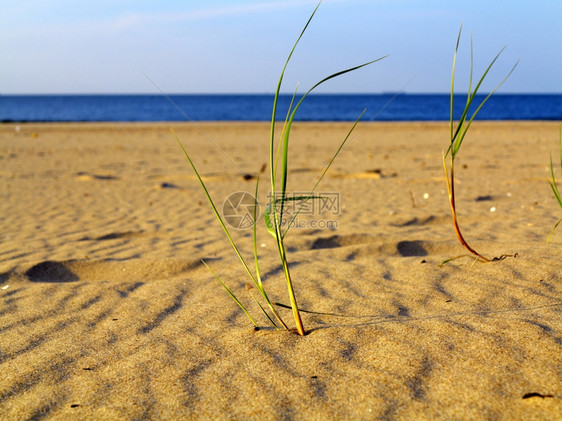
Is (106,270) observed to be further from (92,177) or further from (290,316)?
(92,177)

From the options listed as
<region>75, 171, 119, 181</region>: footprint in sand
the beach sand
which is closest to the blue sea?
the beach sand

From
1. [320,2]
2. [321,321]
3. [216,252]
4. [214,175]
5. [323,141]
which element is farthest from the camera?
[323,141]

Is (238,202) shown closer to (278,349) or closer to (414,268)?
(414,268)

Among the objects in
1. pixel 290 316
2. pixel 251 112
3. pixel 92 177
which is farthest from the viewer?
pixel 251 112

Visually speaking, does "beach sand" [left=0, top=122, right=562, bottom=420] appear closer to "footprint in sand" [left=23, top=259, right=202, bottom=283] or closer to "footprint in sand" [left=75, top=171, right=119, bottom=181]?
"footprint in sand" [left=23, top=259, right=202, bottom=283]

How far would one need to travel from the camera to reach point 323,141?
40.1 feet

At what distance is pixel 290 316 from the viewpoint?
2062 mm

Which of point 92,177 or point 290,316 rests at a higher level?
point 290,316

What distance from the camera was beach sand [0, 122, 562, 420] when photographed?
57.2 inches

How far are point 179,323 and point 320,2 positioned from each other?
134cm

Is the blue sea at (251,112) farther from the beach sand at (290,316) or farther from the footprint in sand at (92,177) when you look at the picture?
the footprint in sand at (92,177)

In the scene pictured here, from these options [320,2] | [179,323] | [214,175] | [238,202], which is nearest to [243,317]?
[179,323]

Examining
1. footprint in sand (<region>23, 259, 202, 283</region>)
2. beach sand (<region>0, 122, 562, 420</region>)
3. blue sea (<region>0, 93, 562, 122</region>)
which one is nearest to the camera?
beach sand (<region>0, 122, 562, 420</region>)

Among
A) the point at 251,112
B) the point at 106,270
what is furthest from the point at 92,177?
the point at 251,112
